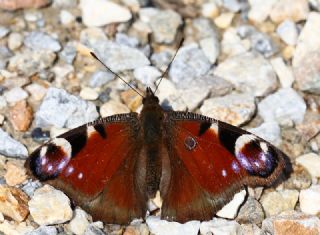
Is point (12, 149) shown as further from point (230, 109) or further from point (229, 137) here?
point (230, 109)

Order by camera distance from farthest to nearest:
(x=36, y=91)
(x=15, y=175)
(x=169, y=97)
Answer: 1. (x=169, y=97)
2. (x=36, y=91)
3. (x=15, y=175)

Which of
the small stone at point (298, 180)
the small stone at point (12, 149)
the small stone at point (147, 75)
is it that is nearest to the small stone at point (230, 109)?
the small stone at point (147, 75)

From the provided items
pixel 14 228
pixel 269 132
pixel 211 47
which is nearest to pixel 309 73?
pixel 269 132

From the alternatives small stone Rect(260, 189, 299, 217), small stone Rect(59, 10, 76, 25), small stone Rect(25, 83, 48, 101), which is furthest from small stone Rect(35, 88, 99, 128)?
small stone Rect(260, 189, 299, 217)

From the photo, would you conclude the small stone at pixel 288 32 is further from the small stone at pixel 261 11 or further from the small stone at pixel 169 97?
the small stone at pixel 169 97

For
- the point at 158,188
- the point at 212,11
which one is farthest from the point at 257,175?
the point at 212,11

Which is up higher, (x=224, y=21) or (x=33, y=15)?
(x=224, y=21)

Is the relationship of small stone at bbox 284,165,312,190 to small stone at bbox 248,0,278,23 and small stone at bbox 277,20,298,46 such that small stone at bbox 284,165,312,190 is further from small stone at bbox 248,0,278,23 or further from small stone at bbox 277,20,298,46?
small stone at bbox 248,0,278,23
